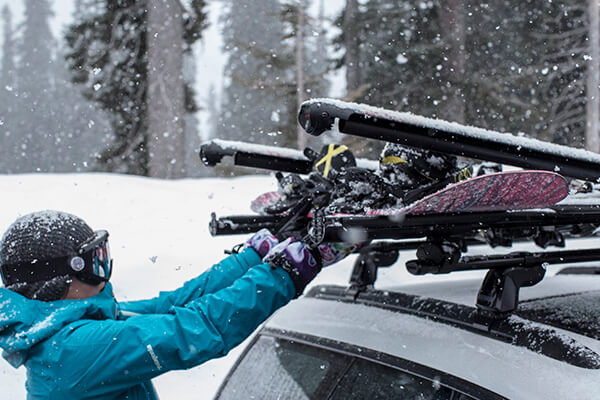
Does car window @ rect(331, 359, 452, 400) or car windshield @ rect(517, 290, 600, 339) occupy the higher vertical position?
car windshield @ rect(517, 290, 600, 339)

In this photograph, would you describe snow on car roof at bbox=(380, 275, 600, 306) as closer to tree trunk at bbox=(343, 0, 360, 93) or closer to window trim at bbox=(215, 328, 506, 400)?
window trim at bbox=(215, 328, 506, 400)

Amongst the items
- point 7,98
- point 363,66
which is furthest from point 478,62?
point 7,98

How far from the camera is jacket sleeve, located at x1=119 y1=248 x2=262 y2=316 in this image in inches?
89.4

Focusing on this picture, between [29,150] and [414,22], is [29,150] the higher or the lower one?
the lower one

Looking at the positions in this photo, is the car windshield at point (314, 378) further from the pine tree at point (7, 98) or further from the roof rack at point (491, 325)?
the pine tree at point (7, 98)

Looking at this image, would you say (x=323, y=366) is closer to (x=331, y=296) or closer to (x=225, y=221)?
(x=331, y=296)

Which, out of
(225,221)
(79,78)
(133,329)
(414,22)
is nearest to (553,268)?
(225,221)

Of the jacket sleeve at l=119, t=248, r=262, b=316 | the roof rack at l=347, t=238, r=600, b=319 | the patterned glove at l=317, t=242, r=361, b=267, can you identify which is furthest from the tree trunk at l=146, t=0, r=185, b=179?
the roof rack at l=347, t=238, r=600, b=319

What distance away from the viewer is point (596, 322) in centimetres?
181

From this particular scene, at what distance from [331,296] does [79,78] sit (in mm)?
12237

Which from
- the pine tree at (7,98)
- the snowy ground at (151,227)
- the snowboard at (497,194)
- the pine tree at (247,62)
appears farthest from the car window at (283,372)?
the pine tree at (7,98)

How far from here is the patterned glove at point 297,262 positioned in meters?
1.87

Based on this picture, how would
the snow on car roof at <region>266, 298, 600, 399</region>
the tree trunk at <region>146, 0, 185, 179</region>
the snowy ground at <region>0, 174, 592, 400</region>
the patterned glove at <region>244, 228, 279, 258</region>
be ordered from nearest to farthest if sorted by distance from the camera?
the snow on car roof at <region>266, 298, 600, 399</region> → the patterned glove at <region>244, 228, 279, 258</region> → the snowy ground at <region>0, 174, 592, 400</region> → the tree trunk at <region>146, 0, 185, 179</region>

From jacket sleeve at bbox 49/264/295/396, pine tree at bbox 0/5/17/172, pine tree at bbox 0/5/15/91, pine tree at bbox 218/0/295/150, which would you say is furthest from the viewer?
pine tree at bbox 0/5/15/91
